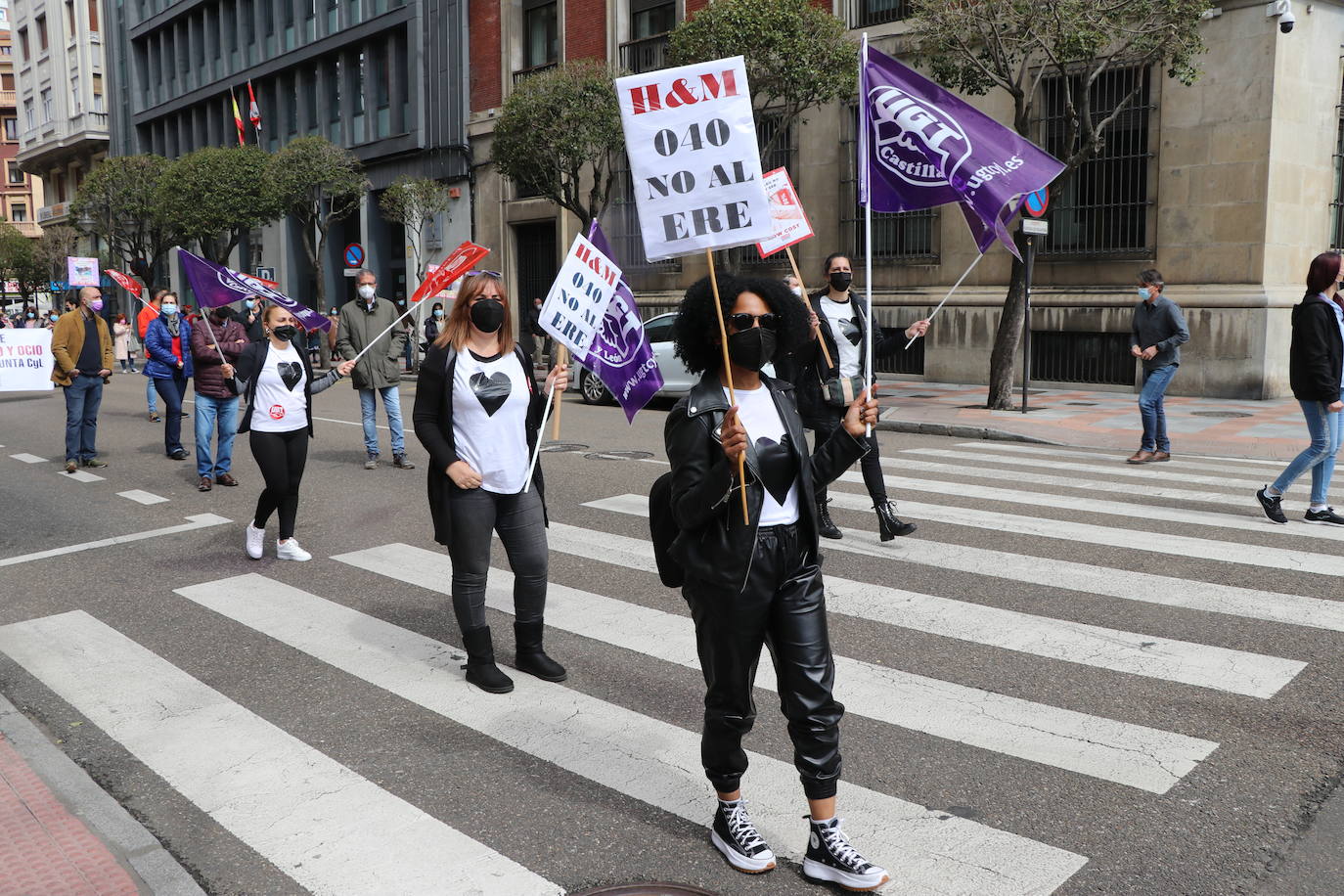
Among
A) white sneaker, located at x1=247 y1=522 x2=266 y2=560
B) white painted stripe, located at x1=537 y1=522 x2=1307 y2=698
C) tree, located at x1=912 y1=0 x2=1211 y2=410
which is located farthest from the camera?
tree, located at x1=912 y1=0 x2=1211 y2=410

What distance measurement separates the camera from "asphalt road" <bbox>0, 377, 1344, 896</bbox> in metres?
3.51

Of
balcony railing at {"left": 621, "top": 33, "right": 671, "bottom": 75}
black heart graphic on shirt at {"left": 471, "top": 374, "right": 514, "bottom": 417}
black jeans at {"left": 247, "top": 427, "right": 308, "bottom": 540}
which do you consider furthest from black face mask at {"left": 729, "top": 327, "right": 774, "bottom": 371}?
balcony railing at {"left": 621, "top": 33, "right": 671, "bottom": 75}

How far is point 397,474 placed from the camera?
1105 cm

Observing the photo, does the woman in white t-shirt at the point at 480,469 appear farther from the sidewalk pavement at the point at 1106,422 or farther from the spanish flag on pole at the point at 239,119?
the spanish flag on pole at the point at 239,119

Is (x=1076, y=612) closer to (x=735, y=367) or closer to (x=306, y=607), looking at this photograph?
(x=735, y=367)

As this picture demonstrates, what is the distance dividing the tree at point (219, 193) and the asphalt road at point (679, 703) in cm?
2794

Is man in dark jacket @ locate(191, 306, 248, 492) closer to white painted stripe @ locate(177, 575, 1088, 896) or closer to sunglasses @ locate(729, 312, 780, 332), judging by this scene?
white painted stripe @ locate(177, 575, 1088, 896)

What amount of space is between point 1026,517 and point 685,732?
4.75 m

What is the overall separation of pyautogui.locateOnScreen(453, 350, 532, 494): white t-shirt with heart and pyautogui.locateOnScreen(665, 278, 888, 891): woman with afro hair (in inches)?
71.2

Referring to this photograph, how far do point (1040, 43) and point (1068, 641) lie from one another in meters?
11.5

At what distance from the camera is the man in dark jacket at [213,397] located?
1063 centimetres

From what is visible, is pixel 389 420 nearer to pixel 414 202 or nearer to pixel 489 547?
pixel 489 547

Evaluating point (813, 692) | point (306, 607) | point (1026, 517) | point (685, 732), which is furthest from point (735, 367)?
point (1026, 517)

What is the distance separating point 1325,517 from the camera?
26.4 feet
